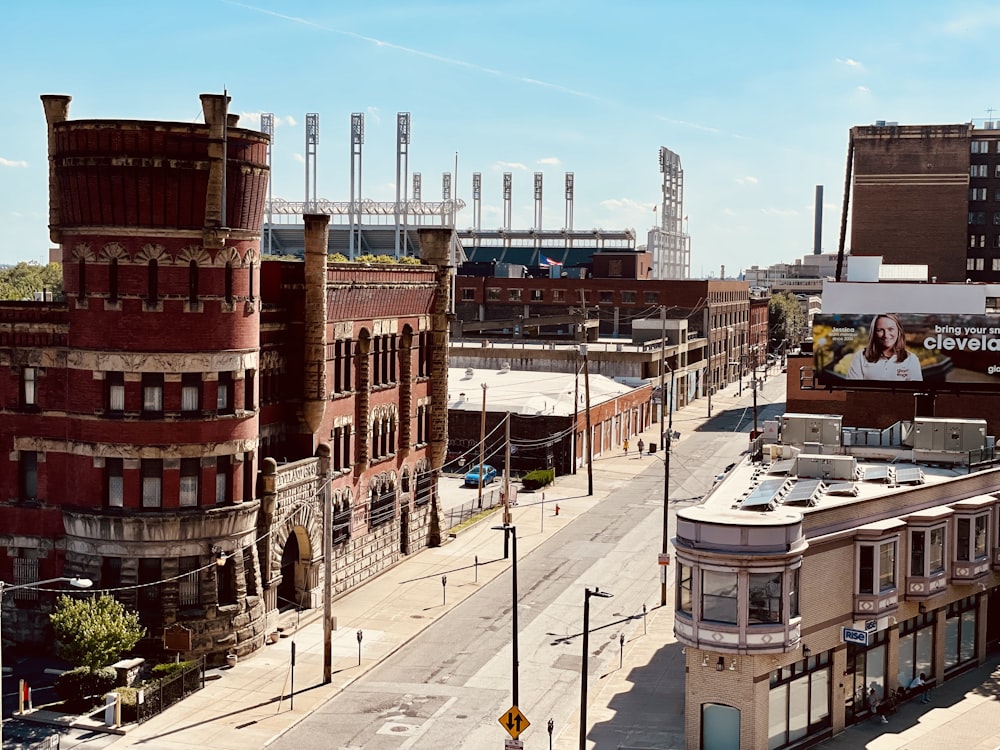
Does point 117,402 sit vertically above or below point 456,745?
above

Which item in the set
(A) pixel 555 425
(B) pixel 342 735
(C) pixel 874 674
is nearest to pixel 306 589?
(B) pixel 342 735

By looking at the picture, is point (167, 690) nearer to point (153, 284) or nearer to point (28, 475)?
point (28, 475)

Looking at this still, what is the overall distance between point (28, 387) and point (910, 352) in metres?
49.5

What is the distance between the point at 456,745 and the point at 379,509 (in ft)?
82.2

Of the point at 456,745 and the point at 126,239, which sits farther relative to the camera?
the point at 126,239

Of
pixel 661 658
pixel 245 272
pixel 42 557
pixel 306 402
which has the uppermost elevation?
pixel 245 272

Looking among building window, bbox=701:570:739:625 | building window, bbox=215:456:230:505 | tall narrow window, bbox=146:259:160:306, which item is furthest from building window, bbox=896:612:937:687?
tall narrow window, bbox=146:259:160:306

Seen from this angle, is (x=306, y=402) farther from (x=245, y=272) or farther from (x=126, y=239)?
(x=126, y=239)

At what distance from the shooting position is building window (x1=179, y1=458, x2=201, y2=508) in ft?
165

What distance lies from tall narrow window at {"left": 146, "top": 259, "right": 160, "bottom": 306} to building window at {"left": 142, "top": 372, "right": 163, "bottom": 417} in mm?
2878

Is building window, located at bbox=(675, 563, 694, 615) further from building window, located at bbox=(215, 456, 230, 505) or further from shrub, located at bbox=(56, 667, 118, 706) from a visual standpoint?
shrub, located at bbox=(56, 667, 118, 706)

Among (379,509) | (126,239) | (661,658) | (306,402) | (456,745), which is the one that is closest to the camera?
(456,745)

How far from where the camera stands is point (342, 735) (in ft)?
141

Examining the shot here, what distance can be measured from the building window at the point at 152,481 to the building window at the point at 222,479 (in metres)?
2.23
